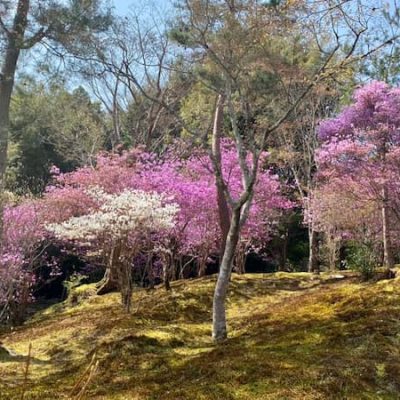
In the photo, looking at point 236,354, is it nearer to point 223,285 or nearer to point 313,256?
point 223,285

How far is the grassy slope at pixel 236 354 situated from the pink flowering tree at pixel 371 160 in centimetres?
513

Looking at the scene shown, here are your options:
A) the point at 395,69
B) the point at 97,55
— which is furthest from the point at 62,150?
the point at 395,69

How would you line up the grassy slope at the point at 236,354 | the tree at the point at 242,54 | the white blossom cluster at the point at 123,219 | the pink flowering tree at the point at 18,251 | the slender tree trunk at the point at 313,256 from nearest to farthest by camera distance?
1. the grassy slope at the point at 236,354
2. the tree at the point at 242,54
3. the white blossom cluster at the point at 123,219
4. the pink flowering tree at the point at 18,251
5. the slender tree trunk at the point at 313,256

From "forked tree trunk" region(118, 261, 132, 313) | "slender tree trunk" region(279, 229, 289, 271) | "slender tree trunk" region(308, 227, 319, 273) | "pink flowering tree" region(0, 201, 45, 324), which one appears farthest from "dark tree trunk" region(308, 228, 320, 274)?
"pink flowering tree" region(0, 201, 45, 324)

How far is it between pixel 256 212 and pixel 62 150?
39.5 ft

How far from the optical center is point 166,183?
12.9 metres

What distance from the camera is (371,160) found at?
11.7 metres

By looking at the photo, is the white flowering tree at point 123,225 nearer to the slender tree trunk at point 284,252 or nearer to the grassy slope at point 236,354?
the grassy slope at point 236,354

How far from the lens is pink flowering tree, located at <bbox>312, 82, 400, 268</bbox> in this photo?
11469 millimetres

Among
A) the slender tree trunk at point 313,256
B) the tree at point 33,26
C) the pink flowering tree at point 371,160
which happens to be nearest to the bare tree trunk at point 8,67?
the tree at point 33,26

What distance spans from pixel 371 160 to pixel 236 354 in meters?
8.56

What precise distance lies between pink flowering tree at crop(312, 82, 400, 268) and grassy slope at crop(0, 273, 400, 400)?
5128 mm

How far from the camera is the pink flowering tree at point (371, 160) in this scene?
1147 cm

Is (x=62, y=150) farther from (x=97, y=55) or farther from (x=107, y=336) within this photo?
(x=107, y=336)
